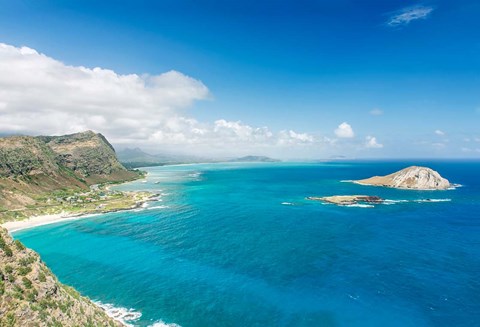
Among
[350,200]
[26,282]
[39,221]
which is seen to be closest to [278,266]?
[26,282]

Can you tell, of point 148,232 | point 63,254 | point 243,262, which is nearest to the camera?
point 243,262

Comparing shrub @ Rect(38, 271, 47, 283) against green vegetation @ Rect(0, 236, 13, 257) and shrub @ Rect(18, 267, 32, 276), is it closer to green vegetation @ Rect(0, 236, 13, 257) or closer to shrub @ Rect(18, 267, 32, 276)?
shrub @ Rect(18, 267, 32, 276)

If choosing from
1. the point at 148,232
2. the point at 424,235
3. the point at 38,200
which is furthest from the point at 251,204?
the point at 38,200

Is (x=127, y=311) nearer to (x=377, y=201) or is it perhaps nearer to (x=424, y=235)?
(x=424, y=235)

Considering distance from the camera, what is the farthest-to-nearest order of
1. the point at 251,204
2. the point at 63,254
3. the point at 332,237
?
1. the point at 251,204
2. the point at 332,237
3. the point at 63,254

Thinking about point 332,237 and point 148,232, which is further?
point 148,232

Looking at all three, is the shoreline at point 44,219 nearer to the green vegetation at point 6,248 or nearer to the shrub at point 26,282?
the green vegetation at point 6,248
